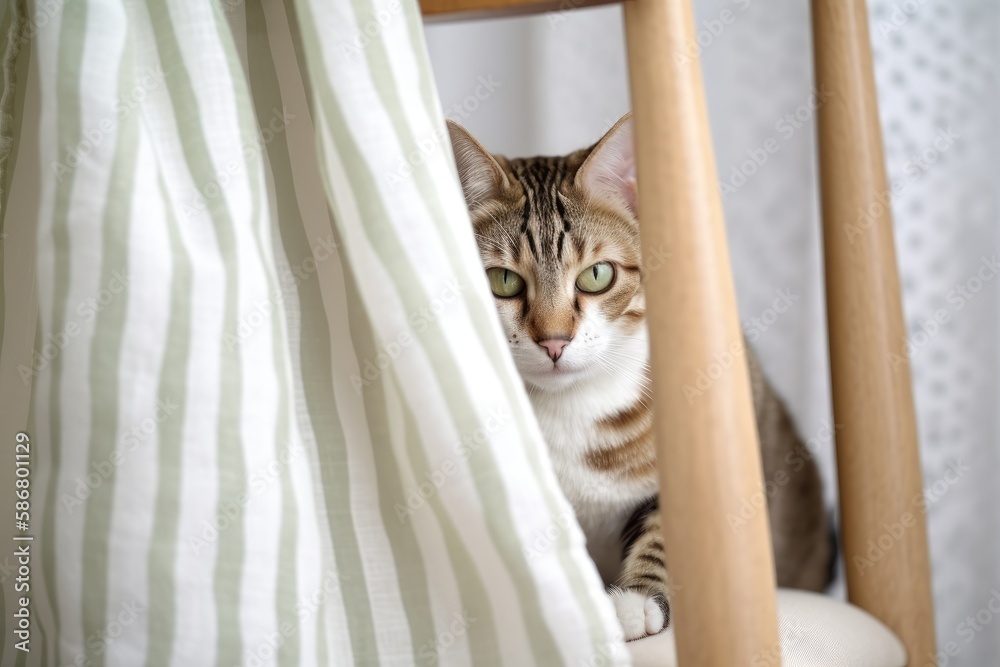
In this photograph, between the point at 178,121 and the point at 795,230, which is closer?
the point at 178,121

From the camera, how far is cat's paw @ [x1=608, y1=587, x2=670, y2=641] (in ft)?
2.18

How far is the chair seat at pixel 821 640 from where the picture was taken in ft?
2.07

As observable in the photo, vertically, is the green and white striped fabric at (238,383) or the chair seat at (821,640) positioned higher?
the green and white striped fabric at (238,383)

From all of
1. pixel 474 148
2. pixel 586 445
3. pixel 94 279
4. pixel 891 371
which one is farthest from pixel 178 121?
pixel 891 371

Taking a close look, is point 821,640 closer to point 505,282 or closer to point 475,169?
point 505,282

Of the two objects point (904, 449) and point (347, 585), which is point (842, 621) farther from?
point (347, 585)

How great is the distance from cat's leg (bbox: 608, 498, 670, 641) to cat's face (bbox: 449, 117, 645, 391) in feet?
0.57

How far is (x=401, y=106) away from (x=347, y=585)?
0.38 metres

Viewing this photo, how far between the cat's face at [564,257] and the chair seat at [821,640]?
288mm

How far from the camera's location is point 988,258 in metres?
1.00
